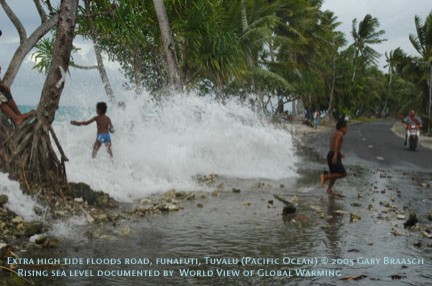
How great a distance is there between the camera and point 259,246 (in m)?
7.00

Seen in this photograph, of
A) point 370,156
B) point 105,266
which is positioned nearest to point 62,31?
point 105,266

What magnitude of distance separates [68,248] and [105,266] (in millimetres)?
931

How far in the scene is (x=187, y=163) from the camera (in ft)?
50.4

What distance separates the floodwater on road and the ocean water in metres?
3.43

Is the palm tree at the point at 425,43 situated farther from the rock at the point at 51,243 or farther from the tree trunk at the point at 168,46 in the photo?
the rock at the point at 51,243

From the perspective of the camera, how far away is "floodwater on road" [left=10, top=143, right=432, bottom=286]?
568cm

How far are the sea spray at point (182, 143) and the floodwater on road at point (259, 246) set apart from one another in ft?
11.3

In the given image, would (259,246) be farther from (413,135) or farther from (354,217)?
(413,135)

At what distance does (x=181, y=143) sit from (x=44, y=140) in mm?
7496

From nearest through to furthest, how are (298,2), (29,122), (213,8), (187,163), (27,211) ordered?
(27,211) < (29,122) < (187,163) < (213,8) < (298,2)

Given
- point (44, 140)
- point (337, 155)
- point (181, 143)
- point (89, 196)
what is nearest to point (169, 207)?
point (89, 196)

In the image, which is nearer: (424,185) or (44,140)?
(44,140)

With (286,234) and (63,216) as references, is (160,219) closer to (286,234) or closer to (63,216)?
(63,216)

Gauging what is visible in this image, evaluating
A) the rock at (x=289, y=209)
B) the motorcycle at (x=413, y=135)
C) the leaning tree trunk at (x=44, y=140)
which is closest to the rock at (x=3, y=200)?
the leaning tree trunk at (x=44, y=140)
